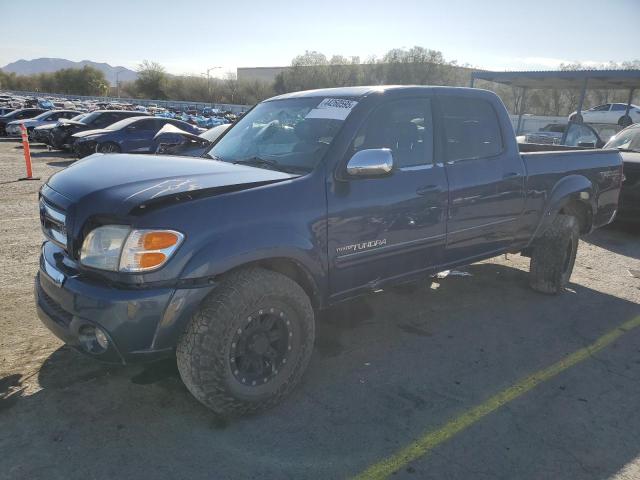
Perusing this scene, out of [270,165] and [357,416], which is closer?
[357,416]

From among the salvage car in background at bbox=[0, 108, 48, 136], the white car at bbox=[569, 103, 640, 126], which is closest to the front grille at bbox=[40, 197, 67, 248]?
the salvage car in background at bbox=[0, 108, 48, 136]

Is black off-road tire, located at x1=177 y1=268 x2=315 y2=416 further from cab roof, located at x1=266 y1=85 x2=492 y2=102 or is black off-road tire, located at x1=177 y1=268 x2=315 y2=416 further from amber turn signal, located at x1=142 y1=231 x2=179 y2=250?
cab roof, located at x1=266 y1=85 x2=492 y2=102

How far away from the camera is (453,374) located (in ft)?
12.0

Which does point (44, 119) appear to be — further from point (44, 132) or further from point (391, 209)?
point (391, 209)

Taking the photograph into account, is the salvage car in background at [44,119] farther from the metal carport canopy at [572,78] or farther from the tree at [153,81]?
the tree at [153,81]

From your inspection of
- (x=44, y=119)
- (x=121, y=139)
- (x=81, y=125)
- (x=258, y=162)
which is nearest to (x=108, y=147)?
(x=121, y=139)

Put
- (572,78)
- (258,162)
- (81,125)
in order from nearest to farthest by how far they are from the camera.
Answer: (258,162)
(572,78)
(81,125)

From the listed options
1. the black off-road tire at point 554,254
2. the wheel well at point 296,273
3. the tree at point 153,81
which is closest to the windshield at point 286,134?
the wheel well at point 296,273

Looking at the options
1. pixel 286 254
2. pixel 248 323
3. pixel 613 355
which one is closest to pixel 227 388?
pixel 248 323

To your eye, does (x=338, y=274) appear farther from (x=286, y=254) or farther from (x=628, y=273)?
(x=628, y=273)

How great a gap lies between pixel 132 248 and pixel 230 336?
0.71 metres

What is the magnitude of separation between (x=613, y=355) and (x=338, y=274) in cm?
245

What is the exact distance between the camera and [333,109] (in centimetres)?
362

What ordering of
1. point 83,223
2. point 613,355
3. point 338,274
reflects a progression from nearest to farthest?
point 83,223 < point 338,274 < point 613,355
